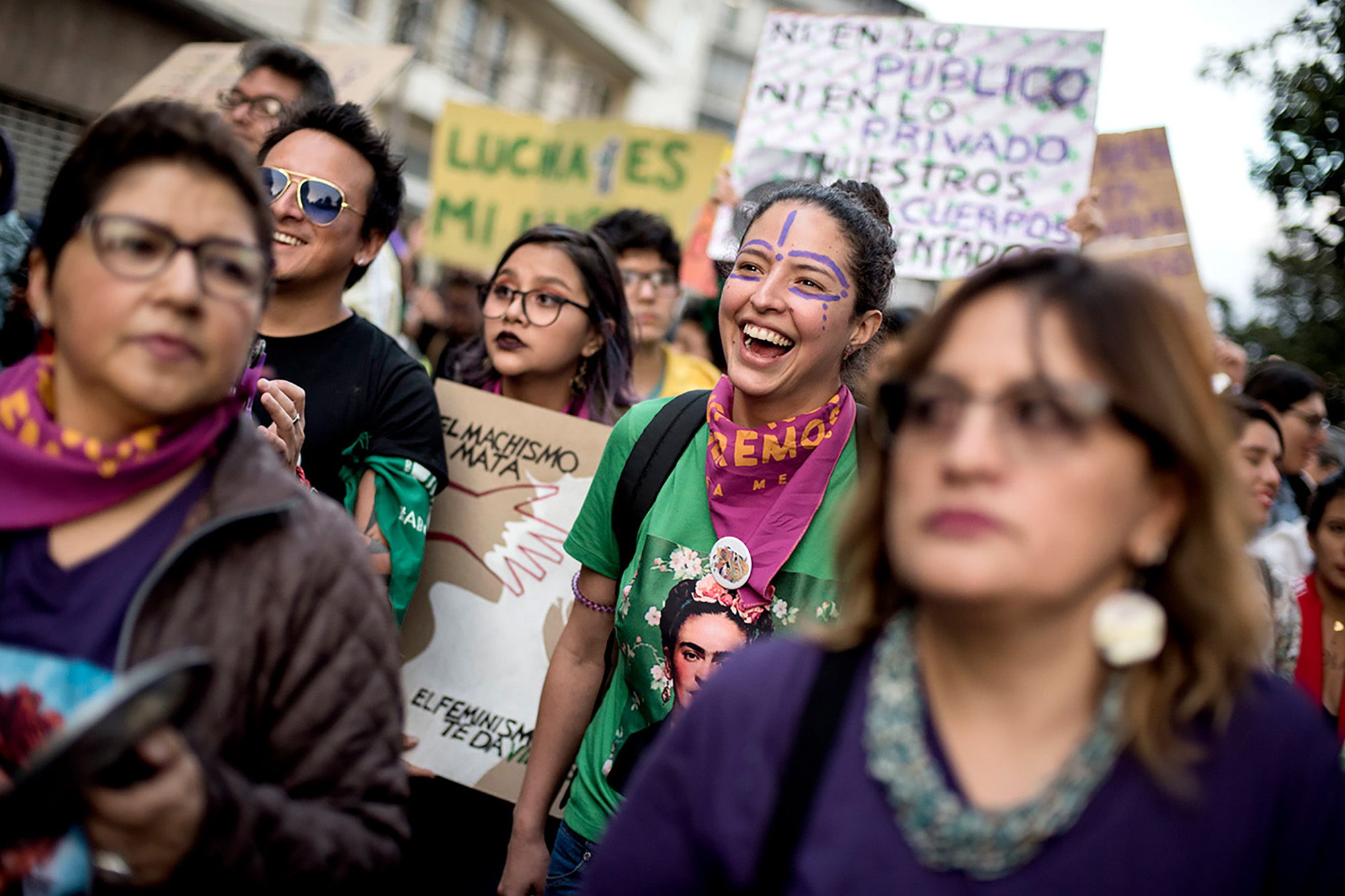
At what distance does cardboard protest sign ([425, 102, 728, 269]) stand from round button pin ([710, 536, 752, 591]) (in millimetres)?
5474

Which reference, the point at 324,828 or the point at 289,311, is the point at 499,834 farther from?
the point at 324,828

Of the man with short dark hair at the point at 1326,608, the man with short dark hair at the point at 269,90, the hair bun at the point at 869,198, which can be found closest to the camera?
the hair bun at the point at 869,198

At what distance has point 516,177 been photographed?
25.5ft

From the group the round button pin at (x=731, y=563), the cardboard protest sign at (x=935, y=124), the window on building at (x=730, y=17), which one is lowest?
the round button pin at (x=731, y=563)

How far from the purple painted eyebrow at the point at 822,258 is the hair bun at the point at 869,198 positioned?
1.33ft

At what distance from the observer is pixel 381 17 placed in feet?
69.1

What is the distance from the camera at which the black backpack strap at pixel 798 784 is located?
53.2 inches

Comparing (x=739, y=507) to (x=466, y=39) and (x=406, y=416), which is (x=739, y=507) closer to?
(x=406, y=416)

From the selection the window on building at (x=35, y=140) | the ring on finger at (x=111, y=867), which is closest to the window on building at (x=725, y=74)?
the window on building at (x=35, y=140)

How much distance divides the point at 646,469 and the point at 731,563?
0.34 metres

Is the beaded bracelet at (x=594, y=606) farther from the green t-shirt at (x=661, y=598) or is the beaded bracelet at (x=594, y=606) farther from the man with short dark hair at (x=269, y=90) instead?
the man with short dark hair at (x=269, y=90)

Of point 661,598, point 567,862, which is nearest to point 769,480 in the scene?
point 661,598

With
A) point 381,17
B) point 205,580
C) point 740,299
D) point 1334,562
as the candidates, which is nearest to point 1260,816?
point 205,580

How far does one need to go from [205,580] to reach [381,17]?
22.0 metres
